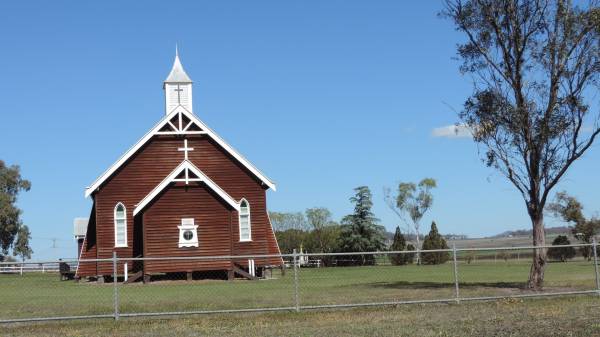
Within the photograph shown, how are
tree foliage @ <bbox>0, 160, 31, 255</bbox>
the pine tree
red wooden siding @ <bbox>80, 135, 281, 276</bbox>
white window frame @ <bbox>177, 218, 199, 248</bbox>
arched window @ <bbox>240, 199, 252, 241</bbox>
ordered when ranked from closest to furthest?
white window frame @ <bbox>177, 218, 199, 248</bbox> < red wooden siding @ <bbox>80, 135, 281, 276</bbox> < arched window @ <bbox>240, 199, 252, 241</bbox> < the pine tree < tree foliage @ <bbox>0, 160, 31, 255</bbox>

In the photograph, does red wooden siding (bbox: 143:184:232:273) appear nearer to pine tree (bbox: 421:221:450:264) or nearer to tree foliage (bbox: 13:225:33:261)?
pine tree (bbox: 421:221:450:264)

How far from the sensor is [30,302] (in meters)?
23.8

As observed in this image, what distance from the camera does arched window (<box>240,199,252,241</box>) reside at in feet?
135

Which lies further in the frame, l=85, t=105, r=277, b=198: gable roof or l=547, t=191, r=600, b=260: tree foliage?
l=547, t=191, r=600, b=260: tree foliage

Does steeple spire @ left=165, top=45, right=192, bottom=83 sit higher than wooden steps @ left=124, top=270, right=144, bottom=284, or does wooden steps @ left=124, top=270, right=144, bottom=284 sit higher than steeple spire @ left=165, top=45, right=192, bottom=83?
steeple spire @ left=165, top=45, right=192, bottom=83

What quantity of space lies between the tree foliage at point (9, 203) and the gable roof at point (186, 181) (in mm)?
50567

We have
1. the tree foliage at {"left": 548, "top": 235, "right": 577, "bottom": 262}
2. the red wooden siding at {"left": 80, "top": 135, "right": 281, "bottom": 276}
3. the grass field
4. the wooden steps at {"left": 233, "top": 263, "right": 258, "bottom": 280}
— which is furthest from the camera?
the tree foliage at {"left": 548, "top": 235, "right": 577, "bottom": 262}

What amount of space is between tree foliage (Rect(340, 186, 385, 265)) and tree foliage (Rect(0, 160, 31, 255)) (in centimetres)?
3829

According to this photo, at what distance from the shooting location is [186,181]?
1526 inches

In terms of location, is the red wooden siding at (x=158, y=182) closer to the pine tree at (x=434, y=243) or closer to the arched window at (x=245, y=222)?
the arched window at (x=245, y=222)

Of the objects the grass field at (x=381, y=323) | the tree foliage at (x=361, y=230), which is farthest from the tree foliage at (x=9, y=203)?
the grass field at (x=381, y=323)

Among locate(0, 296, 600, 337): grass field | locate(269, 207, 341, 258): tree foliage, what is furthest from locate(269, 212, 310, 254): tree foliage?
locate(0, 296, 600, 337): grass field

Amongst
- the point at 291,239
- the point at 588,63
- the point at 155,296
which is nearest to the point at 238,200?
the point at 155,296

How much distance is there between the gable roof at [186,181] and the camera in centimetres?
3803
